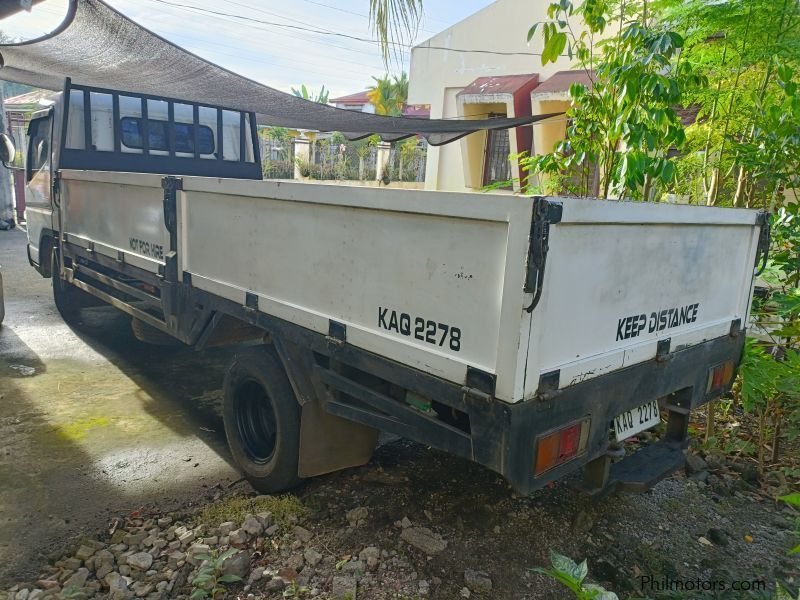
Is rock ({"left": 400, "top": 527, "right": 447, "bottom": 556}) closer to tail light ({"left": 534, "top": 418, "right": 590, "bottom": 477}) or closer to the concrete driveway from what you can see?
tail light ({"left": 534, "top": 418, "right": 590, "bottom": 477})

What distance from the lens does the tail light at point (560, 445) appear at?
2111 mm

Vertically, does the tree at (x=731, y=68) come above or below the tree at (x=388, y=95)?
below

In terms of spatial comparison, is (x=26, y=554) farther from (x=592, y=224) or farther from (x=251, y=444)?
(x=592, y=224)

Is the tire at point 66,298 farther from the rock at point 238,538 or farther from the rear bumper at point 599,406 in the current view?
the rear bumper at point 599,406

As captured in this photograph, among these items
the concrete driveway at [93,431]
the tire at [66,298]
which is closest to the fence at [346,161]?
the tire at [66,298]

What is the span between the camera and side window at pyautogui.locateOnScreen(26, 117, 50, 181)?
6396 millimetres

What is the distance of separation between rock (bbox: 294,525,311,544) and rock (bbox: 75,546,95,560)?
0.92m

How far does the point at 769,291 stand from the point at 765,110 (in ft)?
3.84

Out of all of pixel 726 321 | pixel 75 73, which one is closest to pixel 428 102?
pixel 75 73

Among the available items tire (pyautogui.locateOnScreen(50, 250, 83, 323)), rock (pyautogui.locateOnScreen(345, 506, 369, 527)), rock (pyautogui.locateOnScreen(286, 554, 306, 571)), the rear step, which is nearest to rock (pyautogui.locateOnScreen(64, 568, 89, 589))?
rock (pyautogui.locateOnScreen(286, 554, 306, 571))

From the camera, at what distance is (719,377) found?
309 cm

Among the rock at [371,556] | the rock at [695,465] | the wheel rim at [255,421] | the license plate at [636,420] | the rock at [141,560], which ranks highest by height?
the license plate at [636,420]

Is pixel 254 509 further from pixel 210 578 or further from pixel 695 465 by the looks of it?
pixel 695 465

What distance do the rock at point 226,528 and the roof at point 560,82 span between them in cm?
841
